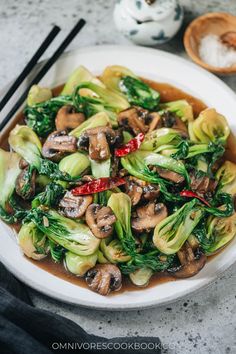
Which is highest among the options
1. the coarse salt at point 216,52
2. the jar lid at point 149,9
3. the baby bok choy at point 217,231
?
the jar lid at point 149,9

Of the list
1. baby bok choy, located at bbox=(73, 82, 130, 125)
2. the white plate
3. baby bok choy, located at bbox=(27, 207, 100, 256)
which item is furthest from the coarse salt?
baby bok choy, located at bbox=(27, 207, 100, 256)

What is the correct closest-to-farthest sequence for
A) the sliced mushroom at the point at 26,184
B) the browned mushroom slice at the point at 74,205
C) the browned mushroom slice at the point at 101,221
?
1. the browned mushroom slice at the point at 101,221
2. the browned mushroom slice at the point at 74,205
3. the sliced mushroom at the point at 26,184

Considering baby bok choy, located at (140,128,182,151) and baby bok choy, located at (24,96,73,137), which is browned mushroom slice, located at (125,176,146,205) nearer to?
baby bok choy, located at (140,128,182,151)

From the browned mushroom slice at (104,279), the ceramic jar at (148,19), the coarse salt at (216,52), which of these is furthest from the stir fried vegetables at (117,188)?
the ceramic jar at (148,19)

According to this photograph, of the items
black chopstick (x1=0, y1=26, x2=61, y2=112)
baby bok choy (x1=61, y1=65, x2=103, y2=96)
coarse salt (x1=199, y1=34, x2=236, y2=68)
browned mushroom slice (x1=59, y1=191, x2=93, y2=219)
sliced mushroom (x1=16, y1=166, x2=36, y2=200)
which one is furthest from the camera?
coarse salt (x1=199, y1=34, x2=236, y2=68)

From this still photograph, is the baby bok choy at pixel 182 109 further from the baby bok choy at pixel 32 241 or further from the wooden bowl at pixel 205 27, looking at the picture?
the baby bok choy at pixel 32 241

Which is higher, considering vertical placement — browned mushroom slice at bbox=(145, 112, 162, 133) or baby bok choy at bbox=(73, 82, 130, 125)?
baby bok choy at bbox=(73, 82, 130, 125)

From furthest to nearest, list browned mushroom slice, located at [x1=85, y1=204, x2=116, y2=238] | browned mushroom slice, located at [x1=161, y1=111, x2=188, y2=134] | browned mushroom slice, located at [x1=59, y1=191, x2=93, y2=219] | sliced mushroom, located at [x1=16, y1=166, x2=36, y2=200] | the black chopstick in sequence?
the black chopstick < browned mushroom slice, located at [x1=161, y1=111, x2=188, y2=134] < sliced mushroom, located at [x1=16, y1=166, x2=36, y2=200] < browned mushroom slice, located at [x1=59, y1=191, x2=93, y2=219] < browned mushroom slice, located at [x1=85, y1=204, x2=116, y2=238]

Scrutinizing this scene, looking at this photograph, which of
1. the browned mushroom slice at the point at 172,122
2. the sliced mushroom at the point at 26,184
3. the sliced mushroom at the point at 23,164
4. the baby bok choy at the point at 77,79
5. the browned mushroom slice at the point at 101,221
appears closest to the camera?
the browned mushroom slice at the point at 101,221
